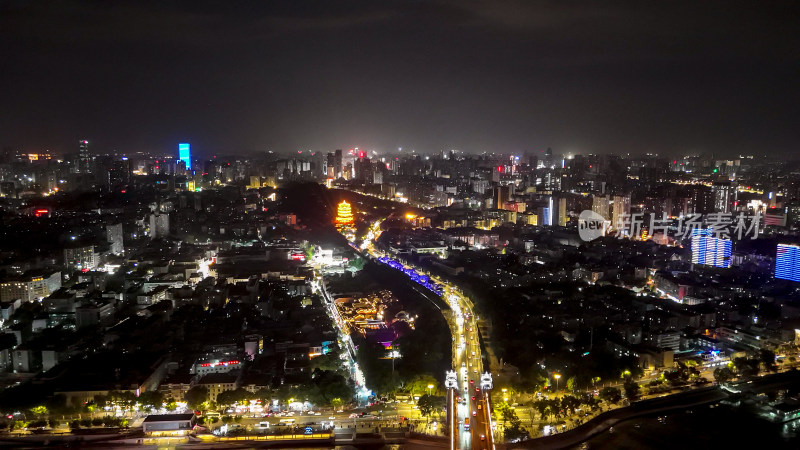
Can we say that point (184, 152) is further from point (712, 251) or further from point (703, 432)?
point (703, 432)

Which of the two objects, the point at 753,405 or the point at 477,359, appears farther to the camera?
the point at 477,359

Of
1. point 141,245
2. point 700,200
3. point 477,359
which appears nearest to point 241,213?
point 141,245

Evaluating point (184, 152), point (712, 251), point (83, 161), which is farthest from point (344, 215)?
point (184, 152)

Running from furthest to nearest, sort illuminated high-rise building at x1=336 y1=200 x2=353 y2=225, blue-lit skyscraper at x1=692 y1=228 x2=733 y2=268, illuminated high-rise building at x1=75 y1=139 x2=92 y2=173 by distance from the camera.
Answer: illuminated high-rise building at x1=75 y1=139 x2=92 y2=173 → illuminated high-rise building at x1=336 y1=200 x2=353 y2=225 → blue-lit skyscraper at x1=692 y1=228 x2=733 y2=268

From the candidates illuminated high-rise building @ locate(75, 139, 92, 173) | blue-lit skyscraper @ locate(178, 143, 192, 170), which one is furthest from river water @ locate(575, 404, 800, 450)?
blue-lit skyscraper @ locate(178, 143, 192, 170)

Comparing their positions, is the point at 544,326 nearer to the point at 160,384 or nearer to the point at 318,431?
the point at 318,431

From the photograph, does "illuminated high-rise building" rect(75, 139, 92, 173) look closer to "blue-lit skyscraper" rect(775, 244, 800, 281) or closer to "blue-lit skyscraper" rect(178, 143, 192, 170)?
"blue-lit skyscraper" rect(178, 143, 192, 170)
